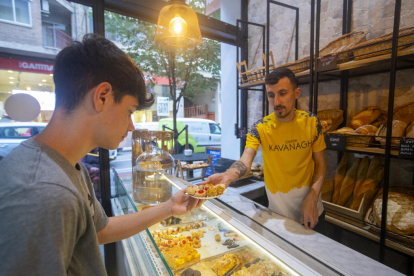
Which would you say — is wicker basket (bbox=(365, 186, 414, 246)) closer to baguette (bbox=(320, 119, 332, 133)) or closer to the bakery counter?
baguette (bbox=(320, 119, 332, 133))

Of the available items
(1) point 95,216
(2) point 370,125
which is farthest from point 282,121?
(1) point 95,216

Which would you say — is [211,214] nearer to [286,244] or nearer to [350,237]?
[286,244]

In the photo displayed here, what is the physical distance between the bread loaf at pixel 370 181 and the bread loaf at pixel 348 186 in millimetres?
66

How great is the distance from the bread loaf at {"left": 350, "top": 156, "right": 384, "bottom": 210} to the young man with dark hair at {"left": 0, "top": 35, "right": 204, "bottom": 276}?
7.15 ft

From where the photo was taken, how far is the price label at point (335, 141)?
2143mm

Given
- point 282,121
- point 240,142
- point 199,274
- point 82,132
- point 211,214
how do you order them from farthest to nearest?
point 240,142
point 282,121
point 211,214
point 199,274
point 82,132

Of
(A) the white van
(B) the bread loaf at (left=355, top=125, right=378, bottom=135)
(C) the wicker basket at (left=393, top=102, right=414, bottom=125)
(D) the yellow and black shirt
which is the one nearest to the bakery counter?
(D) the yellow and black shirt

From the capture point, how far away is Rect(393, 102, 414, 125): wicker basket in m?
1.87

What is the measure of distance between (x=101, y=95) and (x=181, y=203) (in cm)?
74

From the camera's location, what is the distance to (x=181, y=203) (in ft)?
4.05

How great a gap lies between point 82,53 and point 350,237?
3.06 m

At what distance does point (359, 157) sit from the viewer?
8.12ft

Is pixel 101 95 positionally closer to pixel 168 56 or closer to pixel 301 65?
pixel 301 65

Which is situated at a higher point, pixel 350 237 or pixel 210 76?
pixel 210 76
